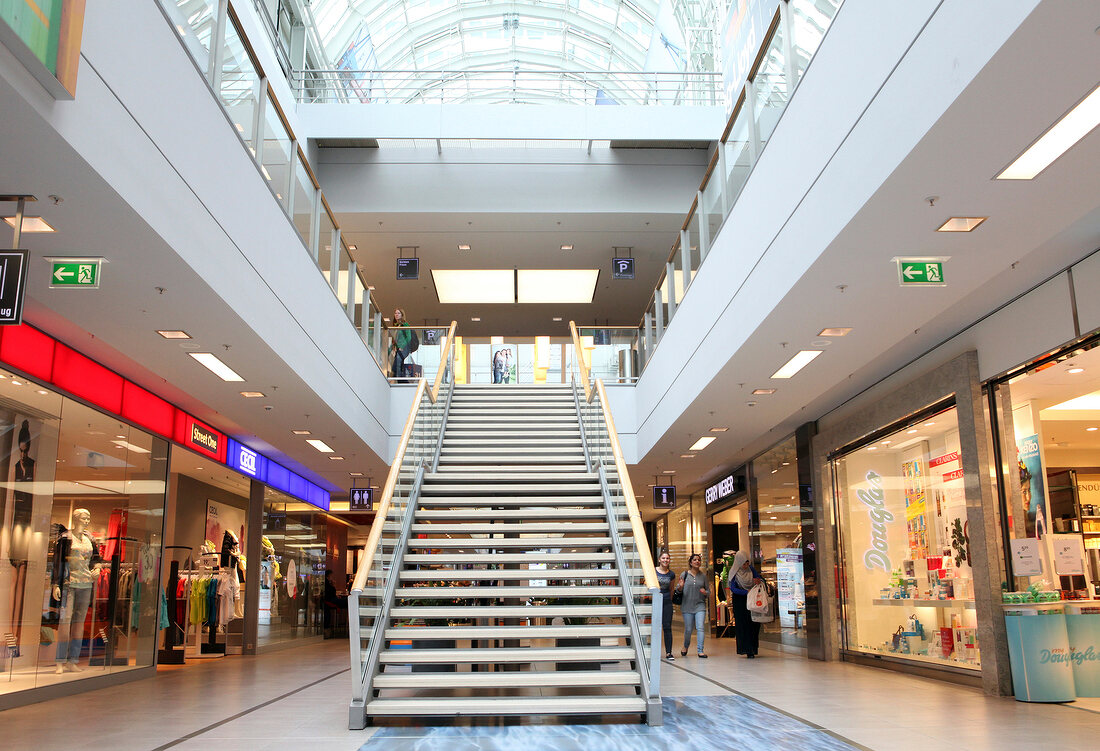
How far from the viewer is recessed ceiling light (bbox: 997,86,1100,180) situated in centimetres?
430

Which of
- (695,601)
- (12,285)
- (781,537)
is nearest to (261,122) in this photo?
(12,285)

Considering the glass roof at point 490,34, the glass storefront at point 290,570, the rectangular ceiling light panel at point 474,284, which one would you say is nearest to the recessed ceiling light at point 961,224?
the glass storefront at point 290,570

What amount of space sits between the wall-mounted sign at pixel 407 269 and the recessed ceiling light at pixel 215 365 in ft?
25.5

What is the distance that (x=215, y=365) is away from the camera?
30.0 ft

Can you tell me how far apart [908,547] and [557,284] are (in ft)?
37.5

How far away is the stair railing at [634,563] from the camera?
255 inches

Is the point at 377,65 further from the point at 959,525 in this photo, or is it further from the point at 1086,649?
the point at 1086,649

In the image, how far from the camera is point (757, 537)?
1593cm

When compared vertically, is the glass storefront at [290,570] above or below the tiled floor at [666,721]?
above

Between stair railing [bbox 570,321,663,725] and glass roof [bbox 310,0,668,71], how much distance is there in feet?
40.7

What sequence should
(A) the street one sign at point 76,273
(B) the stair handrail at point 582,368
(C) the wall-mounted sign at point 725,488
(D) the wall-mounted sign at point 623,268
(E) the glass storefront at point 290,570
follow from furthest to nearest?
(D) the wall-mounted sign at point 623,268, (C) the wall-mounted sign at point 725,488, (E) the glass storefront at point 290,570, (B) the stair handrail at point 582,368, (A) the street one sign at point 76,273

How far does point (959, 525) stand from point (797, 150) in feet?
15.4

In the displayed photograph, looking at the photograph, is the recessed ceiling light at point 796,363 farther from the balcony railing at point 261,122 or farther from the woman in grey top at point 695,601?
the balcony railing at point 261,122

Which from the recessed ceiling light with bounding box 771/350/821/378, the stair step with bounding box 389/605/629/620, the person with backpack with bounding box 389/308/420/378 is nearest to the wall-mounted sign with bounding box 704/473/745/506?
the person with backpack with bounding box 389/308/420/378
